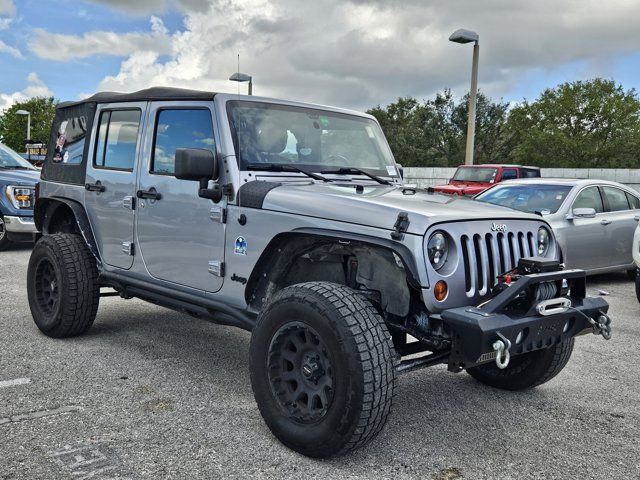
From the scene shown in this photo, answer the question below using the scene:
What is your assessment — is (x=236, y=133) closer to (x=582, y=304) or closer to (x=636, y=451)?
(x=582, y=304)

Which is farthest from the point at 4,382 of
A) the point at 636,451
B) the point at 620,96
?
the point at 620,96

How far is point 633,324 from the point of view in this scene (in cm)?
681

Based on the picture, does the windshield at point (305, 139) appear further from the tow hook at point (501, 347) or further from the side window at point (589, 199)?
the side window at point (589, 199)

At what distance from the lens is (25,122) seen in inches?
2899

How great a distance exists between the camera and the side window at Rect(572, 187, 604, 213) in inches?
345

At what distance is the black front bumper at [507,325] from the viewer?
314cm

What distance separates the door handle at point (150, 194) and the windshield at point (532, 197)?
5.02 metres

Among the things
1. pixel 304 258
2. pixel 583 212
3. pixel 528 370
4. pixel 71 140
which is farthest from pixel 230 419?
pixel 583 212

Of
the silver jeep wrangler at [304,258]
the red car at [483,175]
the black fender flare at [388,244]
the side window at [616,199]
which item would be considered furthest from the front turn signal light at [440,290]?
the red car at [483,175]

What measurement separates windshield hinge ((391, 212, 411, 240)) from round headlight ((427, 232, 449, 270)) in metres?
0.15

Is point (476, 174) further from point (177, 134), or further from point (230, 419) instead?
point (230, 419)

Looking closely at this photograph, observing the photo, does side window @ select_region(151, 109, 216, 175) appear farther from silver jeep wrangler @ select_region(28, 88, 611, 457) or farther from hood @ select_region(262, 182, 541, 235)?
hood @ select_region(262, 182, 541, 235)

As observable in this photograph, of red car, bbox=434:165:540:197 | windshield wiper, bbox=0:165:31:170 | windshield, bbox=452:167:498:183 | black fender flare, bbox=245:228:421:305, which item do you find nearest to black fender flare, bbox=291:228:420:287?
black fender flare, bbox=245:228:421:305

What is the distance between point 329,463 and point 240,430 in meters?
0.63
